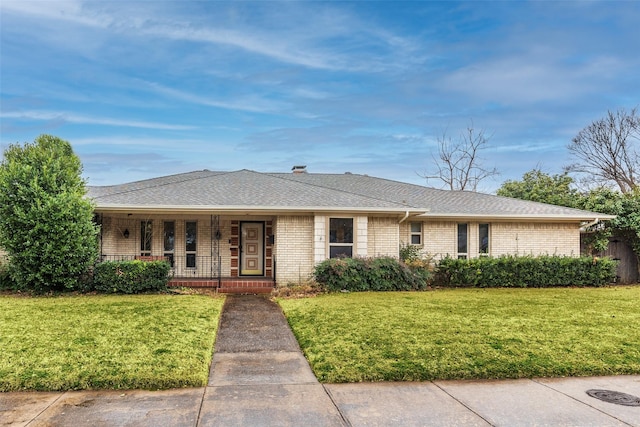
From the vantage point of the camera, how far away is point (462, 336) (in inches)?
306

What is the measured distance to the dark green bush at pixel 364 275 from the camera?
13.6 meters

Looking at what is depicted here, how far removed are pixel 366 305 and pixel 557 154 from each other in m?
29.9

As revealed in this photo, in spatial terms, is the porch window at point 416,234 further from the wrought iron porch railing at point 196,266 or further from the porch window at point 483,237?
the wrought iron porch railing at point 196,266

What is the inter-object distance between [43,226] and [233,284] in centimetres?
527

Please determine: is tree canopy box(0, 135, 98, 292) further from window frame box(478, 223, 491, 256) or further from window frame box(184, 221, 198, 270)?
window frame box(478, 223, 491, 256)

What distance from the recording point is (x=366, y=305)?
435 inches

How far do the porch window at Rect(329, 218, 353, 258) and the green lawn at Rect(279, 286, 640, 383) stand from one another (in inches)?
101

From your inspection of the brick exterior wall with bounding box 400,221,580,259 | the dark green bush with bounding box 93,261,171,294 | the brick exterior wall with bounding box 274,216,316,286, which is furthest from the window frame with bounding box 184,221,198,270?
the brick exterior wall with bounding box 400,221,580,259

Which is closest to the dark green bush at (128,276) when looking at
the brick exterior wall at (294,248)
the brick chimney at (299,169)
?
the brick exterior wall at (294,248)

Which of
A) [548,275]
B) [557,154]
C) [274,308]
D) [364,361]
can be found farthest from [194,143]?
[557,154]

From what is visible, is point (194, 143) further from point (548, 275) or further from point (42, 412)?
point (42, 412)

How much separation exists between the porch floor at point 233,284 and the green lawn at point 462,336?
91.3 inches

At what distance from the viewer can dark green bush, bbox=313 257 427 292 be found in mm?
13641

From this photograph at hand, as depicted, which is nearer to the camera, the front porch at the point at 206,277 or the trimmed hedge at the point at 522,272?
the front porch at the point at 206,277
